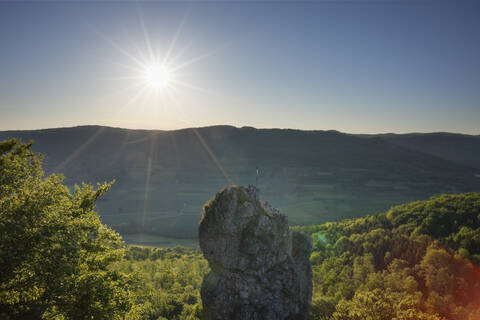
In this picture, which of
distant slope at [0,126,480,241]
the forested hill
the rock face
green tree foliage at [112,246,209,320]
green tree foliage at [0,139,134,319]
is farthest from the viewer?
distant slope at [0,126,480,241]

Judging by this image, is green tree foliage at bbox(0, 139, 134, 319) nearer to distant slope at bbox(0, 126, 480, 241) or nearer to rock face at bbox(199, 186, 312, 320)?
rock face at bbox(199, 186, 312, 320)

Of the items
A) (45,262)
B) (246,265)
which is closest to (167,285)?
(246,265)

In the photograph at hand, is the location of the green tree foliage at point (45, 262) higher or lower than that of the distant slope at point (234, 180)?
higher

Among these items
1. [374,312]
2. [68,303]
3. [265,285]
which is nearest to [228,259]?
[265,285]

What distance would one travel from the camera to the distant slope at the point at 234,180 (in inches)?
3942

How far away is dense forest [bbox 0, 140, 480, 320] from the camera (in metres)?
8.19

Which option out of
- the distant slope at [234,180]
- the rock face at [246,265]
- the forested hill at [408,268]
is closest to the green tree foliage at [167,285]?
the rock face at [246,265]

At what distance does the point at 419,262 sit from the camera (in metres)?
21.0

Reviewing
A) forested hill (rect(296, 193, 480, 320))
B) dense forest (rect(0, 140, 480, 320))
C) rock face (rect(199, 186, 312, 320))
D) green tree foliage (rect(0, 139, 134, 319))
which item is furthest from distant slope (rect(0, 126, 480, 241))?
green tree foliage (rect(0, 139, 134, 319))

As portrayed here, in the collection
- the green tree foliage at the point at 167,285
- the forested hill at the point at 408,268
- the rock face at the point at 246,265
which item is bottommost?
the green tree foliage at the point at 167,285

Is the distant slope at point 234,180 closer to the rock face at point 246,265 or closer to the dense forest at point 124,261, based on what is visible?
the dense forest at point 124,261

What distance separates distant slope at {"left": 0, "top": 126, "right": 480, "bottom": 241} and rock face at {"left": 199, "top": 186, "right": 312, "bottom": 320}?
2703 inches

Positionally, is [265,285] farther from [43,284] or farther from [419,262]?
[419,262]

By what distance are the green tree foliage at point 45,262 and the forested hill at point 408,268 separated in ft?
41.1
